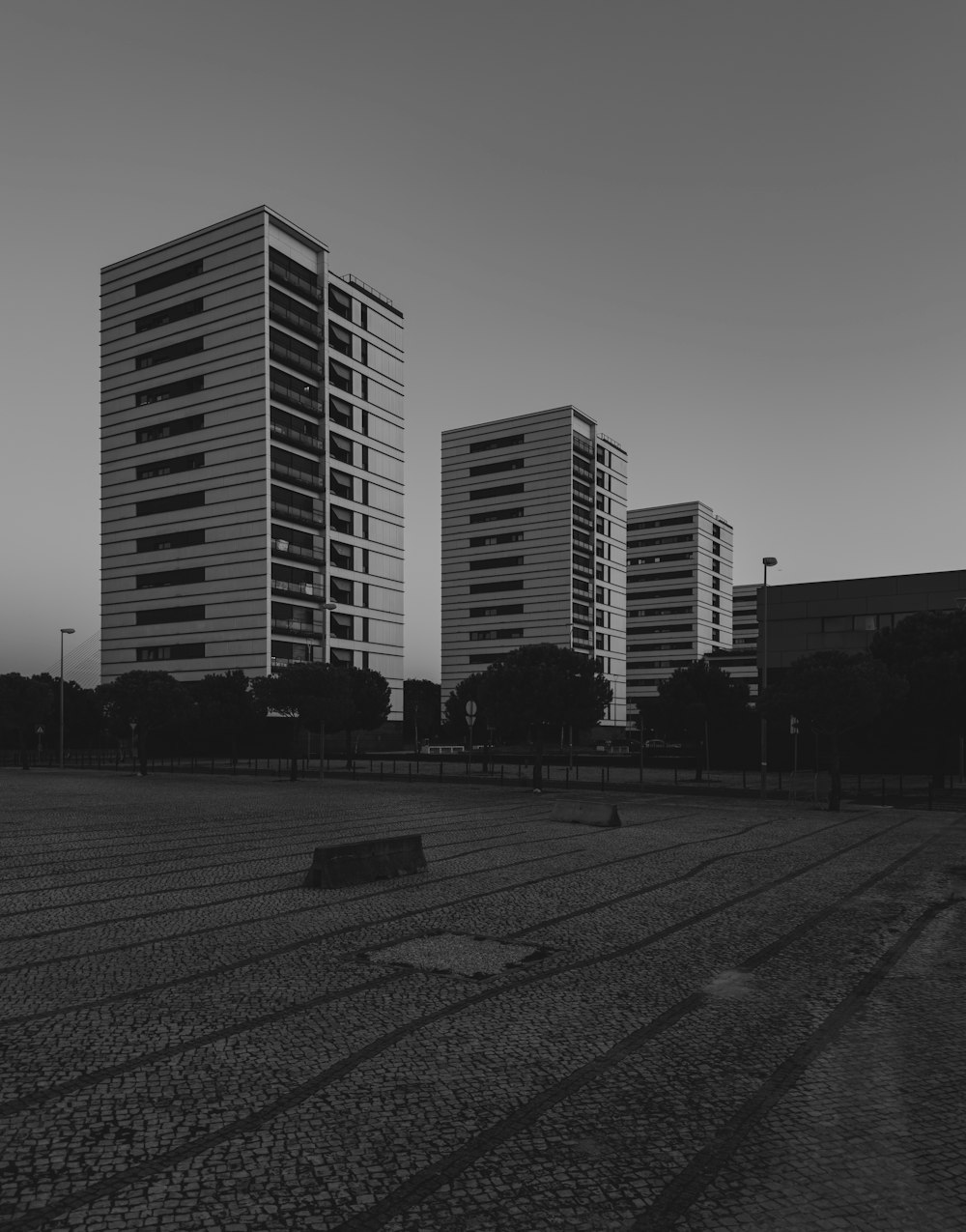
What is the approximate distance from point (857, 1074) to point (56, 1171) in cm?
492

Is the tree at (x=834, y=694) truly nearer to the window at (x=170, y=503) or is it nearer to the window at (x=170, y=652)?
the window at (x=170, y=652)

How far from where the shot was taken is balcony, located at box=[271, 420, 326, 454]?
3041 inches

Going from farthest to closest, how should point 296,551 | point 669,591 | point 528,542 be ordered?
point 669,591
point 528,542
point 296,551

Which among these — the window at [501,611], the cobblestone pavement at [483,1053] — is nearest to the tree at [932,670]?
the cobblestone pavement at [483,1053]

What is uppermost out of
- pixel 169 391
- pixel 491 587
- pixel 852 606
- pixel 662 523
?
pixel 169 391

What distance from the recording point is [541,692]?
34344 millimetres

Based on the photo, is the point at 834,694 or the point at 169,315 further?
the point at 169,315

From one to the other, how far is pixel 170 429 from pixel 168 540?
992 cm

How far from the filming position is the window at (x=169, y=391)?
80.2 meters

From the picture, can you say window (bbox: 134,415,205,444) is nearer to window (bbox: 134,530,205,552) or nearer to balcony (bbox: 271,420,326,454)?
balcony (bbox: 271,420,326,454)

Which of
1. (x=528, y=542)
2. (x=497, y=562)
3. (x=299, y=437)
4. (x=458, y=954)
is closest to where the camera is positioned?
(x=458, y=954)

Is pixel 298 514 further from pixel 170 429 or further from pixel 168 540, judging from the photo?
pixel 170 429

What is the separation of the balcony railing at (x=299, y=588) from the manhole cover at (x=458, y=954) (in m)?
69.0

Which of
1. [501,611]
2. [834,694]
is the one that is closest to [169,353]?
[501,611]
